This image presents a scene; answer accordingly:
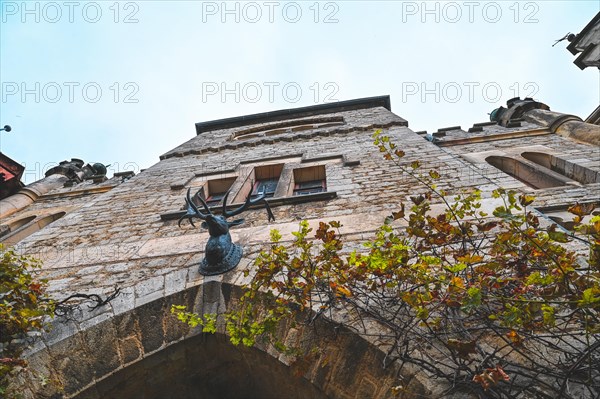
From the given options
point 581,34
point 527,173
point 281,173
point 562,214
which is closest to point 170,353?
Result: point 281,173

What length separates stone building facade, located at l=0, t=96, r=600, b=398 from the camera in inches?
97.8

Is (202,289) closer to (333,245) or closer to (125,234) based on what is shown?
(333,245)

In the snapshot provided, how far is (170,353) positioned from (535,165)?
7.01m

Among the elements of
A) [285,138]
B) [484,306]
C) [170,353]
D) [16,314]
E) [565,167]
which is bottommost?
[170,353]

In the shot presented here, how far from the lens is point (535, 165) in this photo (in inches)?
275

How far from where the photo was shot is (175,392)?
289 cm

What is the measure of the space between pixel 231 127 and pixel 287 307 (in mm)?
11014

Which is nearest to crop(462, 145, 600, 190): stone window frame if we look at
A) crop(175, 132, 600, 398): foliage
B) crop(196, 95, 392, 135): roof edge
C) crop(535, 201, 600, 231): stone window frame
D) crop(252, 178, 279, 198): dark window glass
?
crop(535, 201, 600, 231): stone window frame

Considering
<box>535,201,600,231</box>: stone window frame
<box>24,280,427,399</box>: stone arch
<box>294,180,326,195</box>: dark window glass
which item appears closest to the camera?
<box>24,280,427,399</box>: stone arch

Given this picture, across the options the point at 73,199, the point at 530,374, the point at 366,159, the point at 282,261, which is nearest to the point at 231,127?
the point at 73,199

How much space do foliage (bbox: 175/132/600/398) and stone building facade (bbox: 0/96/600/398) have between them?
20cm

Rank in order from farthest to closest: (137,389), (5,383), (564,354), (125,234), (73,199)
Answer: (73,199), (125,234), (137,389), (5,383), (564,354)

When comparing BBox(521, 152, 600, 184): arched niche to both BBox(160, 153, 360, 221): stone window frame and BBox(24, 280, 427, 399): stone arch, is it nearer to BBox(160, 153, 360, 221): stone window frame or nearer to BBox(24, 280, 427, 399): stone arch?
BBox(160, 153, 360, 221): stone window frame

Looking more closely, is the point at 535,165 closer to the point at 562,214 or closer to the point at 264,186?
the point at 562,214
